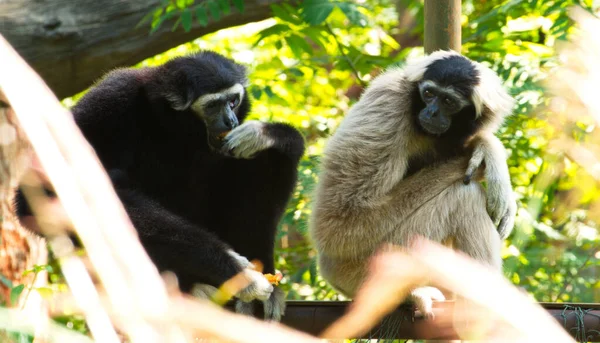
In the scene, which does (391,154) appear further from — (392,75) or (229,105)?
(229,105)

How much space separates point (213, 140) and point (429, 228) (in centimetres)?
145

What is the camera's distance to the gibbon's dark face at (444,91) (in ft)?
14.2

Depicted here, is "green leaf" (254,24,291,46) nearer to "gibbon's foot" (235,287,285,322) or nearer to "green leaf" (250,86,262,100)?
"green leaf" (250,86,262,100)

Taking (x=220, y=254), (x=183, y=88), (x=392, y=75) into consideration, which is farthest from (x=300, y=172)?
(x=220, y=254)

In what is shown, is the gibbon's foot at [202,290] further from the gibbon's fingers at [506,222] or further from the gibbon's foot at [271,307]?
the gibbon's fingers at [506,222]

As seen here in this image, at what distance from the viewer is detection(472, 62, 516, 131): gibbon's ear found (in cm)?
443

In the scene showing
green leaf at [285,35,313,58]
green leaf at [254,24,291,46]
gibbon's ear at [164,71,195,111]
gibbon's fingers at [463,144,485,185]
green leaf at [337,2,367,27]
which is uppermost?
gibbon's ear at [164,71,195,111]

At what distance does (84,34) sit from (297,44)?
262 cm

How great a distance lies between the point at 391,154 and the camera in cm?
449

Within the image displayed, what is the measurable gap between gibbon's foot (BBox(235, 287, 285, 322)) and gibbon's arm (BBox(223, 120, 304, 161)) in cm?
85

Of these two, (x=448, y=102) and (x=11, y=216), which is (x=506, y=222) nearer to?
(x=448, y=102)

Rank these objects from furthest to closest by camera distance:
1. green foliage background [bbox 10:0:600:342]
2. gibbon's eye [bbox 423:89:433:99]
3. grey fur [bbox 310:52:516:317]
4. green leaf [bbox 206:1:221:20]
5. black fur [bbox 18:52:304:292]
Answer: green leaf [bbox 206:1:221:20] < green foliage background [bbox 10:0:600:342] < gibbon's eye [bbox 423:89:433:99] < grey fur [bbox 310:52:516:317] < black fur [bbox 18:52:304:292]

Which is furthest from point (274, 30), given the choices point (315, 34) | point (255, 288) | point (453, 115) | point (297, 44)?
point (255, 288)

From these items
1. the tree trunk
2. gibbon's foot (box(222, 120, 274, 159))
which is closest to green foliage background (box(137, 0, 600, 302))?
the tree trunk
